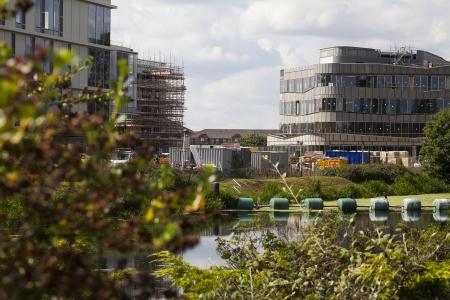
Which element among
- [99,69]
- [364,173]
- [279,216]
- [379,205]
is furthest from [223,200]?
[99,69]

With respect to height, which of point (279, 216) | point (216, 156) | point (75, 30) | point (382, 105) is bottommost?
point (279, 216)

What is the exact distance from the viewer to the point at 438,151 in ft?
186

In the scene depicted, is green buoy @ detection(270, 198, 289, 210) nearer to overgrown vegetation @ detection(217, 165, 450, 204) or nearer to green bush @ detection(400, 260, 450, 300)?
overgrown vegetation @ detection(217, 165, 450, 204)

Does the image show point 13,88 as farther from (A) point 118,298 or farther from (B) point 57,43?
(B) point 57,43

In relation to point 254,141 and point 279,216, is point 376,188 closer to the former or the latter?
point 279,216

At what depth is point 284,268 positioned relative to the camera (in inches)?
476

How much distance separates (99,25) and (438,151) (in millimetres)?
25575

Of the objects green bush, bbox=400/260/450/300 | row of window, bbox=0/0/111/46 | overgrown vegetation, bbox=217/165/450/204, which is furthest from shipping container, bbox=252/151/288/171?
green bush, bbox=400/260/450/300

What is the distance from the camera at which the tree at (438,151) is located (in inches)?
2229

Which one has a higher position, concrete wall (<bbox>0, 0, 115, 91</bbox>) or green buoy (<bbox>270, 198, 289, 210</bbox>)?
concrete wall (<bbox>0, 0, 115, 91</bbox>)

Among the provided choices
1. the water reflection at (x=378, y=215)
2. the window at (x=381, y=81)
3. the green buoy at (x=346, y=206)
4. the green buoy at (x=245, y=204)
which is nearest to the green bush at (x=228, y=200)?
the green buoy at (x=245, y=204)

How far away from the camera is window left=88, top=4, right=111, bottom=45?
65438 mm

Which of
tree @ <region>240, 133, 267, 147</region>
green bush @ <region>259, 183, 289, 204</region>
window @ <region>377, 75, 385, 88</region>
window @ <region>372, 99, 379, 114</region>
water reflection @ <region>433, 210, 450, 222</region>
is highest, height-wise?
window @ <region>377, 75, 385, 88</region>

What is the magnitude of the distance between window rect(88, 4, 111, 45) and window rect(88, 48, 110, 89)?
2.32ft
